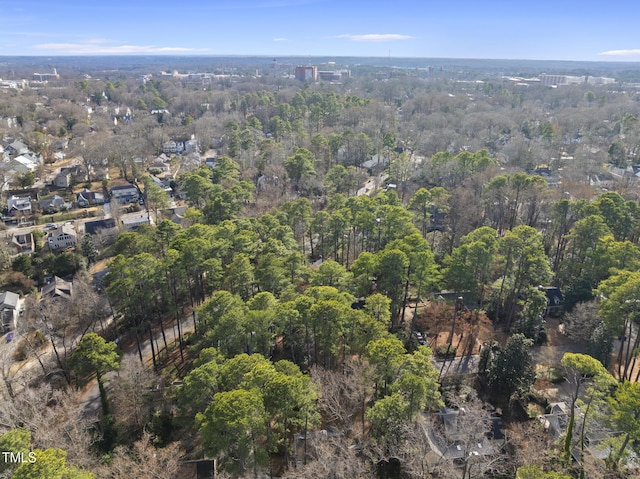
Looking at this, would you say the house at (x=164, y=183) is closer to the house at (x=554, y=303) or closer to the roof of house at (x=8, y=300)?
the roof of house at (x=8, y=300)

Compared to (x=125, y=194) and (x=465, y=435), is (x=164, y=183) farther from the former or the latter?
(x=465, y=435)

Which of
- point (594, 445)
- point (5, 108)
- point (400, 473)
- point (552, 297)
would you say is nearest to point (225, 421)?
point (400, 473)

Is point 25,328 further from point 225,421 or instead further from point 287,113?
point 287,113

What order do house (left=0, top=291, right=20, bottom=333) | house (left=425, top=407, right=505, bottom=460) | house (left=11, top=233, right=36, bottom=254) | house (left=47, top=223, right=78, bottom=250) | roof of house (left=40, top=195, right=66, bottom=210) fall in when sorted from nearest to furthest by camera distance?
house (left=425, top=407, right=505, bottom=460) < house (left=0, top=291, right=20, bottom=333) < house (left=11, top=233, right=36, bottom=254) < house (left=47, top=223, right=78, bottom=250) < roof of house (left=40, top=195, right=66, bottom=210)

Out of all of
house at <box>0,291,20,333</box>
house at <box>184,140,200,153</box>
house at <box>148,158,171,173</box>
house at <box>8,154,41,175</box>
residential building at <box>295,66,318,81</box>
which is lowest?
house at <box>0,291,20,333</box>

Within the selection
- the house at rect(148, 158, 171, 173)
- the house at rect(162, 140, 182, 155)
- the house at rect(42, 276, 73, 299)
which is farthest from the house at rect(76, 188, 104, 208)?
the house at rect(162, 140, 182, 155)

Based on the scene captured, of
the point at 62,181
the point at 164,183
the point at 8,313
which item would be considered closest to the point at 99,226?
the point at 8,313

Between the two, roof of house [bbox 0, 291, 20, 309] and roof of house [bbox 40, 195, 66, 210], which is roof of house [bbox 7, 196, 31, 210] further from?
roof of house [bbox 0, 291, 20, 309]
